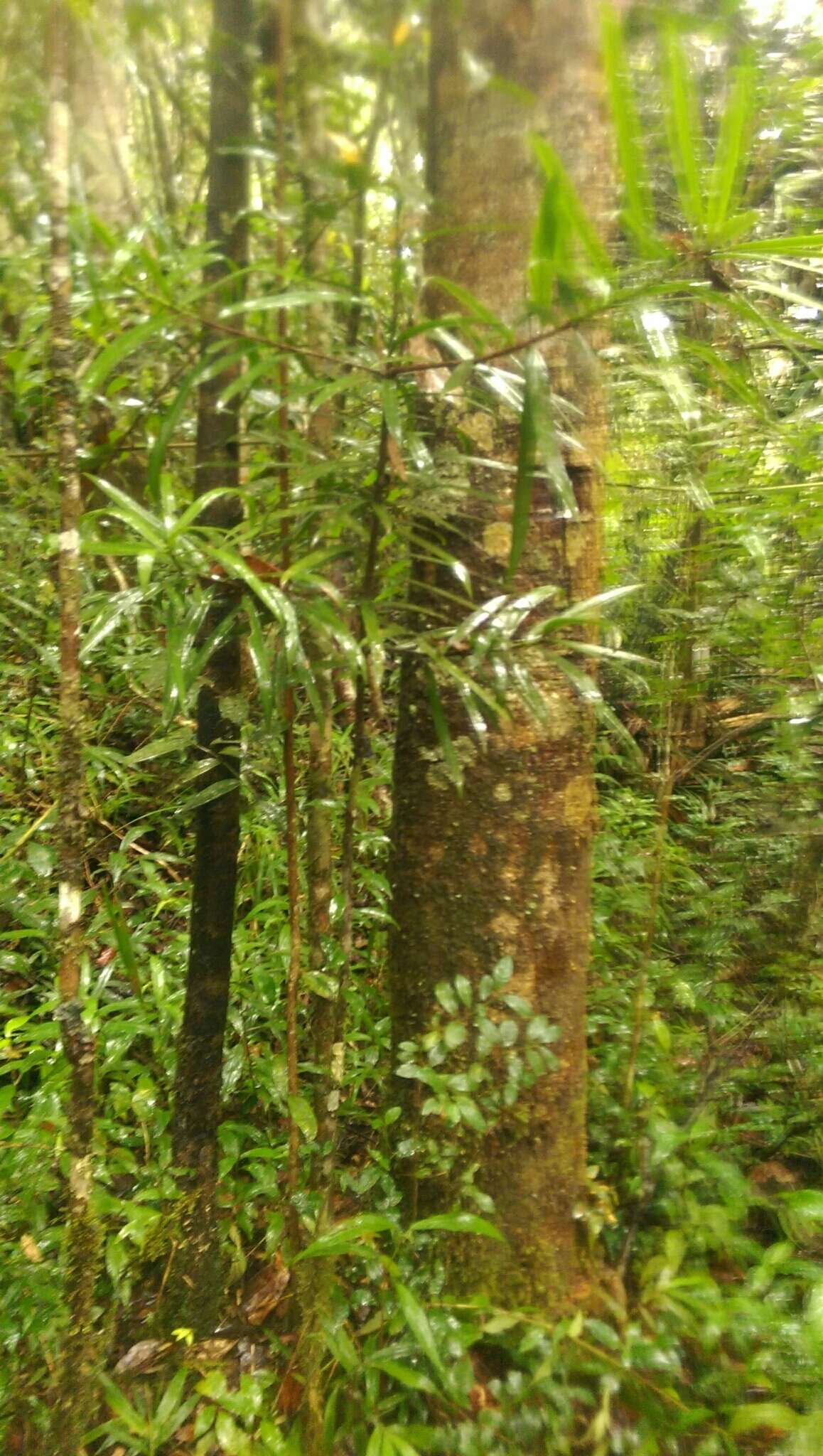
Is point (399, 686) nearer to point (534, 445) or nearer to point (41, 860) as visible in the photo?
point (534, 445)

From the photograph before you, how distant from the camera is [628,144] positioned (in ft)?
2.66

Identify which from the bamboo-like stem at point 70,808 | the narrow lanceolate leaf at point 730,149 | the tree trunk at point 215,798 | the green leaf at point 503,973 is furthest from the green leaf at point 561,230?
the green leaf at point 503,973

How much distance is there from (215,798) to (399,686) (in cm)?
35

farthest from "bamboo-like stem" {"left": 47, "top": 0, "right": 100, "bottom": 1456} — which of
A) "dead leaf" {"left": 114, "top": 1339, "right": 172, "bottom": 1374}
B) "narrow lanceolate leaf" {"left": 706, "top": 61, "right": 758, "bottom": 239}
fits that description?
"narrow lanceolate leaf" {"left": 706, "top": 61, "right": 758, "bottom": 239}

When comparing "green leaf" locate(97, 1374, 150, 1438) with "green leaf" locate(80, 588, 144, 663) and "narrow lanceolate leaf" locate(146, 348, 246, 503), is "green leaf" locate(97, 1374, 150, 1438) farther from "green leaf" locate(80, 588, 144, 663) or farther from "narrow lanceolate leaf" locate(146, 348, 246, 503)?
"narrow lanceolate leaf" locate(146, 348, 246, 503)

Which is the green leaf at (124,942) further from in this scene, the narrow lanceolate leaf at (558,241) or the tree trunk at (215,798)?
the narrow lanceolate leaf at (558,241)

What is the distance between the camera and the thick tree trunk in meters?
1.30

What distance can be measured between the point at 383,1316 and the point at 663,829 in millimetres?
939

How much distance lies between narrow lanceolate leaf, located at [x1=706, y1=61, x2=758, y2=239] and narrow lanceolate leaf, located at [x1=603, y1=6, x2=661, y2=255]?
0.06m

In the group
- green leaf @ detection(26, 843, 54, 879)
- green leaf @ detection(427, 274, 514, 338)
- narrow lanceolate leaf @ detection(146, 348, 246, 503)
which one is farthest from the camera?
green leaf @ detection(26, 843, 54, 879)

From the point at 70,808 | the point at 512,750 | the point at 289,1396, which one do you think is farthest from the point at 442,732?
the point at 289,1396

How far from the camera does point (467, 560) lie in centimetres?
134

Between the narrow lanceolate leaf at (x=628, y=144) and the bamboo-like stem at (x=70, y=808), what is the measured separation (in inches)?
25.2

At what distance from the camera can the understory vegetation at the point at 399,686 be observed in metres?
1.04
